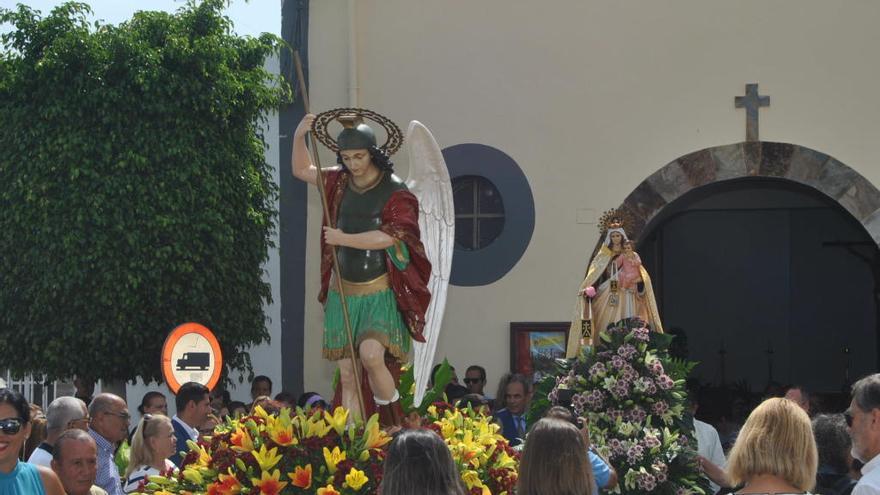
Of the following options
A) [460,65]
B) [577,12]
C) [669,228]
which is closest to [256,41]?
[460,65]

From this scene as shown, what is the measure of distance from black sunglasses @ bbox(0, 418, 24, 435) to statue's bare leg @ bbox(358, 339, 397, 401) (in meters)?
2.19

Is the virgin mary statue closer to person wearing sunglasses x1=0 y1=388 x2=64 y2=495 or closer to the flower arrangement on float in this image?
the flower arrangement on float

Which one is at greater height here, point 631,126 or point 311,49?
point 311,49

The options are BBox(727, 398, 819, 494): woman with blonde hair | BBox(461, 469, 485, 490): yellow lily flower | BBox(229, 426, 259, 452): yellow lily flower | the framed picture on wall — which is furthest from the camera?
the framed picture on wall

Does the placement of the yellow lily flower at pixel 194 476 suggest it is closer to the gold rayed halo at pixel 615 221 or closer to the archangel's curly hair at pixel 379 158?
the archangel's curly hair at pixel 379 158

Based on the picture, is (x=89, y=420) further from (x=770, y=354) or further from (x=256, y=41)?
(x=770, y=354)

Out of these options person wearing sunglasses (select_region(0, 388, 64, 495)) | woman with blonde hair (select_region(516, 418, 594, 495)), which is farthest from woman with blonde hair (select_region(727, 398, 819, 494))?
person wearing sunglasses (select_region(0, 388, 64, 495))

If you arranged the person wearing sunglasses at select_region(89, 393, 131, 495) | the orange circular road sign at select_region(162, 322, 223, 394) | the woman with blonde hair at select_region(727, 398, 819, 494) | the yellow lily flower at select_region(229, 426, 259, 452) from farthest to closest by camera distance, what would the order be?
the orange circular road sign at select_region(162, 322, 223, 394), the person wearing sunglasses at select_region(89, 393, 131, 495), the yellow lily flower at select_region(229, 426, 259, 452), the woman with blonde hair at select_region(727, 398, 819, 494)

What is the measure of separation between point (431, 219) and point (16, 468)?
137 inches

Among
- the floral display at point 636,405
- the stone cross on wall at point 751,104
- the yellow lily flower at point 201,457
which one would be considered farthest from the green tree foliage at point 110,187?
the yellow lily flower at point 201,457

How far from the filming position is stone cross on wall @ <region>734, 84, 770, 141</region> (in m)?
14.8

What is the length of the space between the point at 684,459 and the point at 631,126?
21.4 feet

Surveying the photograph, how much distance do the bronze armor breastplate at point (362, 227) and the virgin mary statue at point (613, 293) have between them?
3.93m

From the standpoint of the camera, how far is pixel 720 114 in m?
15.0
